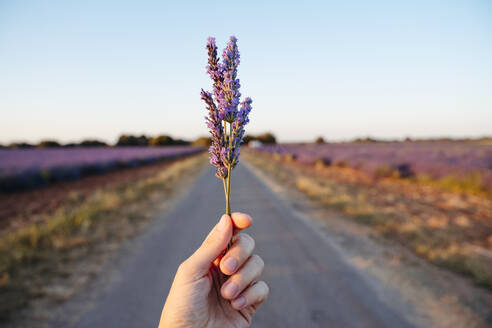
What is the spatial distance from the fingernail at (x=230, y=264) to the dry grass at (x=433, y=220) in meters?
5.44

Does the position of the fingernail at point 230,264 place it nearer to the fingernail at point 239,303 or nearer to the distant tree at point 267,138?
the fingernail at point 239,303

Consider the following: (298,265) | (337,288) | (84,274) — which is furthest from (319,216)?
(84,274)

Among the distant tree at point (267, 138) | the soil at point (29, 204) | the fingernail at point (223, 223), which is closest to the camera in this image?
the fingernail at point (223, 223)

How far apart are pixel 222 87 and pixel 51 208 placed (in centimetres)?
1238

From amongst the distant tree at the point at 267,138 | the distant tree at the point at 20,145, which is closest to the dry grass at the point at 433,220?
the distant tree at the point at 20,145

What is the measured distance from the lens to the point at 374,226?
7398mm

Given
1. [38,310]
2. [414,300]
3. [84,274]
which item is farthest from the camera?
[84,274]

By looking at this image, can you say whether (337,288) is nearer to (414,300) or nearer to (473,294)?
(414,300)

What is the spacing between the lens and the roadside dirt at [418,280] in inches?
139

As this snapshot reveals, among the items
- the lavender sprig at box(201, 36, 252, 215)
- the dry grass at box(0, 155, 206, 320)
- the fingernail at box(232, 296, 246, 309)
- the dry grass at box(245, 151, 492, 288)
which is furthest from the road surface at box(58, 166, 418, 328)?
the lavender sprig at box(201, 36, 252, 215)

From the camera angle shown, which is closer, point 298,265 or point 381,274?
point 381,274

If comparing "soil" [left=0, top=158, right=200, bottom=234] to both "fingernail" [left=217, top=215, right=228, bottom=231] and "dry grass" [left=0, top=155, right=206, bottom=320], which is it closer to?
"dry grass" [left=0, top=155, right=206, bottom=320]

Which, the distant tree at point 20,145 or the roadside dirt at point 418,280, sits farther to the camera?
the distant tree at point 20,145

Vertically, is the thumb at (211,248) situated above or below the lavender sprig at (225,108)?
below
